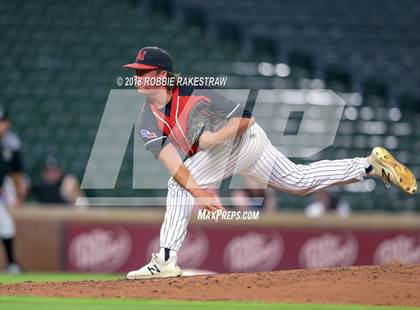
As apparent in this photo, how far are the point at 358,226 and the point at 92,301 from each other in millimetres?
7619

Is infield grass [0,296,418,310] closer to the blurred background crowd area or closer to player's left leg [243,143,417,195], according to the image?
player's left leg [243,143,417,195]

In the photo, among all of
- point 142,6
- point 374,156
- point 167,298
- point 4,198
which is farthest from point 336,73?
point 167,298

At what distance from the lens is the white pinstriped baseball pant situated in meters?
7.82

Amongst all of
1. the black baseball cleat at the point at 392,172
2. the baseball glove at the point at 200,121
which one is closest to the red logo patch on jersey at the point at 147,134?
the baseball glove at the point at 200,121

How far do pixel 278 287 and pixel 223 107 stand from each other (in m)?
1.45

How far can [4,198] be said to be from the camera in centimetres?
1450

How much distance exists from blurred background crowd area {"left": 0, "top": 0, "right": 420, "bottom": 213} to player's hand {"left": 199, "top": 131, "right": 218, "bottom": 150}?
830cm

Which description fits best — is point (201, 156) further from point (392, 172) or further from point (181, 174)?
point (392, 172)

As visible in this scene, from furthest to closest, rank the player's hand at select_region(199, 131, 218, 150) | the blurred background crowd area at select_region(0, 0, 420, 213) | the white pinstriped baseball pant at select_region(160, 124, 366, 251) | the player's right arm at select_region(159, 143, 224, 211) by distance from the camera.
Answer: the blurred background crowd area at select_region(0, 0, 420, 213), the white pinstriped baseball pant at select_region(160, 124, 366, 251), the player's hand at select_region(199, 131, 218, 150), the player's right arm at select_region(159, 143, 224, 211)

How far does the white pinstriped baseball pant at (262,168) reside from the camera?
7.82 metres

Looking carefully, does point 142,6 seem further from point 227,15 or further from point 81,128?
point 81,128

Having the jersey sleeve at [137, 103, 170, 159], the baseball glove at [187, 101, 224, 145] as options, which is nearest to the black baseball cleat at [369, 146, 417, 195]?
the baseball glove at [187, 101, 224, 145]

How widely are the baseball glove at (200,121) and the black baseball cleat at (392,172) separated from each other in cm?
130

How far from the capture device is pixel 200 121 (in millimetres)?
7703
